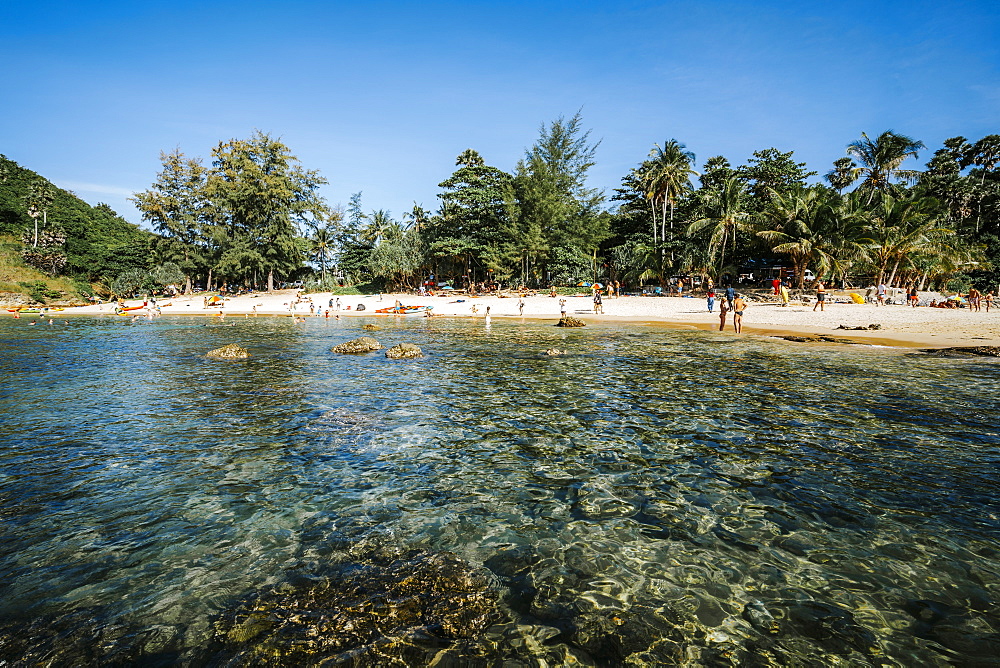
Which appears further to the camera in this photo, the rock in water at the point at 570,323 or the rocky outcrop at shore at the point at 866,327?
the rock in water at the point at 570,323

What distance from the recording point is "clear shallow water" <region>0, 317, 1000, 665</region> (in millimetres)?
4031

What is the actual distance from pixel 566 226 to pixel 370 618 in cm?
5977

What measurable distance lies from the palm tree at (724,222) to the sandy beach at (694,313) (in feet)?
29.9

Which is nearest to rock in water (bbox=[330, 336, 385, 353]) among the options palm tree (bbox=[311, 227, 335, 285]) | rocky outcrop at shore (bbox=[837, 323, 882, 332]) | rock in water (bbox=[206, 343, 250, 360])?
rock in water (bbox=[206, 343, 250, 360])

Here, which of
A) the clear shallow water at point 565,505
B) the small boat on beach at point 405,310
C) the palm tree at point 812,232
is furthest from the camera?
the small boat on beach at point 405,310

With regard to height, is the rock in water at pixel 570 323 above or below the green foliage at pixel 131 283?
below

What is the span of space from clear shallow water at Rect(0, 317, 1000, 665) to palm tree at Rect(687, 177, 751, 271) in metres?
38.4

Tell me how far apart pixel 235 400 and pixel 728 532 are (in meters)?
11.8

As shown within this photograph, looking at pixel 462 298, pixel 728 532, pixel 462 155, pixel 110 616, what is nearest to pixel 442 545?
pixel 110 616

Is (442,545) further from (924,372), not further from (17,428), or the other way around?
(924,372)

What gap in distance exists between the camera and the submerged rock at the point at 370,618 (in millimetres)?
3592

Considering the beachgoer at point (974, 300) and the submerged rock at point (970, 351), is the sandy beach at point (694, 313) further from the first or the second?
the submerged rock at point (970, 351)

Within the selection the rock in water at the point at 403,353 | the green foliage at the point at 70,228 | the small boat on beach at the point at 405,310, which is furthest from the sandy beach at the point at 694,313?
the rock in water at the point at 403,353

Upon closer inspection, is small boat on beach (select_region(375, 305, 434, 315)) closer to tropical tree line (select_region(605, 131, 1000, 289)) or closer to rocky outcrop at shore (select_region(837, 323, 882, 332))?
tropical tree line (select_region(605, 131, 1000, 289))
